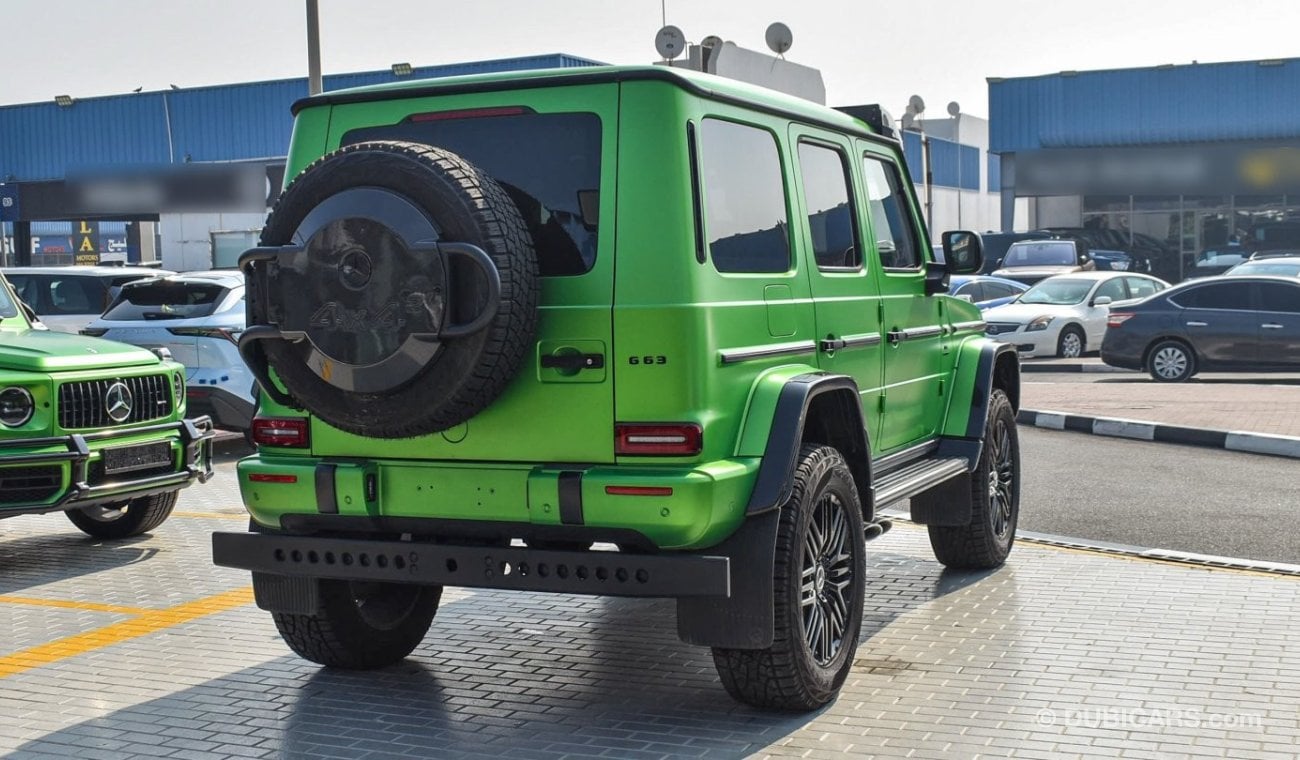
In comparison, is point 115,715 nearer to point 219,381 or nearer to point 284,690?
point 284,690

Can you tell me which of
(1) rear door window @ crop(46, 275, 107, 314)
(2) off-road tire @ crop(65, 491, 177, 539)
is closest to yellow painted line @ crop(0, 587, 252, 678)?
(2) off-road tire @ crop(65, 491, 177, 539)

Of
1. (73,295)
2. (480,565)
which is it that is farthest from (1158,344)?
(480,565)

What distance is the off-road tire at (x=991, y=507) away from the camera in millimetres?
7898

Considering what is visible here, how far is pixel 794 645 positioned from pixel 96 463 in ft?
15.1

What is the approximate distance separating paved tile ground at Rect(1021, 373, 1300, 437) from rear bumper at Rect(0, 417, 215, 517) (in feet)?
29.7

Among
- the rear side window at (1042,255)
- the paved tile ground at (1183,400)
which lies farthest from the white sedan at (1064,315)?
the rear side window at (1042,255)

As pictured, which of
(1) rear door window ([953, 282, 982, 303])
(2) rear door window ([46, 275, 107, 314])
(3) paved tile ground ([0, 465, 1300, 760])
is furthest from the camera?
(1) rear door window ([953, 282, 982, 303])

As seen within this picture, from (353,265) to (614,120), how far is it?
954 millimetres

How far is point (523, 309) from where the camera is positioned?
5098mm

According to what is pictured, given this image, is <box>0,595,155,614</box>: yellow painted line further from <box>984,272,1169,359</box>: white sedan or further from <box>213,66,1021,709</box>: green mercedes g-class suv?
<box>984,272,1169,359</box>: white sedan

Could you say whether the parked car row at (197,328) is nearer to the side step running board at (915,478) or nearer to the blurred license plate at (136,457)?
the blurred license plate at (136,457)

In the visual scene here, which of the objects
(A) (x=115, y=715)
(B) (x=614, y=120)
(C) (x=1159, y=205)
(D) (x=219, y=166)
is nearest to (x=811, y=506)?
(B) (x=614, y=120)

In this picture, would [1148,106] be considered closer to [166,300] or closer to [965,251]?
[166,300]

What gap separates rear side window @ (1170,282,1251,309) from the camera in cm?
2036
